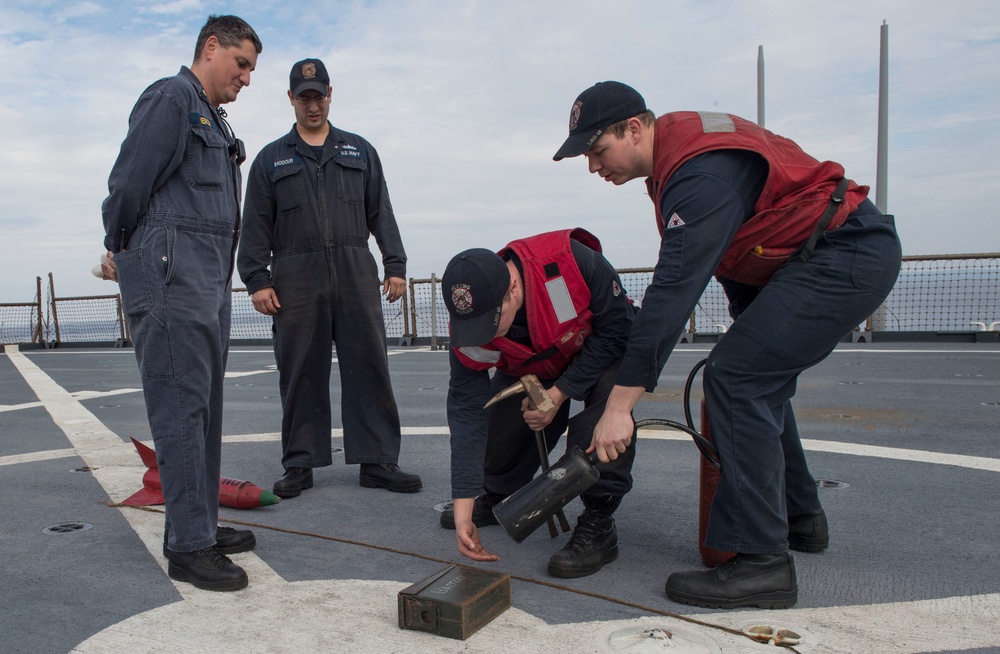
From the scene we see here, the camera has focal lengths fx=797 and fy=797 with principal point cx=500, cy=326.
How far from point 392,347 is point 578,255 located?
10.8m

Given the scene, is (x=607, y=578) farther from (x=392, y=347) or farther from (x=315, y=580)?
(x=392, y=347)

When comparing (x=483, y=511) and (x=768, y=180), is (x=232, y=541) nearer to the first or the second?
(x=483, y=511)

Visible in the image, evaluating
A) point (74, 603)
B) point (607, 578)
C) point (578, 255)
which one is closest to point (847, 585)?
point (607, 578)

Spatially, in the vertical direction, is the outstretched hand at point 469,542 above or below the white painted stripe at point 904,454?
above

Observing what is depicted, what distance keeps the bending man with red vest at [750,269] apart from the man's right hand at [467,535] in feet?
1.76

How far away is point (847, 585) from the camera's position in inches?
94.0

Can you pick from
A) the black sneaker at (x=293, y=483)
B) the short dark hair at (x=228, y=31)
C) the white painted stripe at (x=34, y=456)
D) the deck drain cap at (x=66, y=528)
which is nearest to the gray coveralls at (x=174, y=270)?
the short dark hair at (x=228, y=31)

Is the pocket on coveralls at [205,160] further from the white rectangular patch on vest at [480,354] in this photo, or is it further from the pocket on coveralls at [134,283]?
the white rectangular patch on vest at [480,354]

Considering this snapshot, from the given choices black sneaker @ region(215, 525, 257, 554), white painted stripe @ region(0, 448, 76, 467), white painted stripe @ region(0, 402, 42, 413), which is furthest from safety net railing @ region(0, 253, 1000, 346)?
black sneaker @ region(215, 525, 257, 554)

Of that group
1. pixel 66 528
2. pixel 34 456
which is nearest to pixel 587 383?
pixel 66 528

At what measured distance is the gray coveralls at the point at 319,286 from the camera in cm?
381

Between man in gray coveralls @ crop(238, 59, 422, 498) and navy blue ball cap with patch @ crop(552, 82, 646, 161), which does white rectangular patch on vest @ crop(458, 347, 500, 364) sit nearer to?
navy blue ball cap with patch @ crop(552, 82, 646, 161)

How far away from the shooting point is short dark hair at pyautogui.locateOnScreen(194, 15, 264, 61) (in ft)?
8.82

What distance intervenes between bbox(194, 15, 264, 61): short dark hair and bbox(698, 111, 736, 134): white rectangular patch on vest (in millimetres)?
1545
